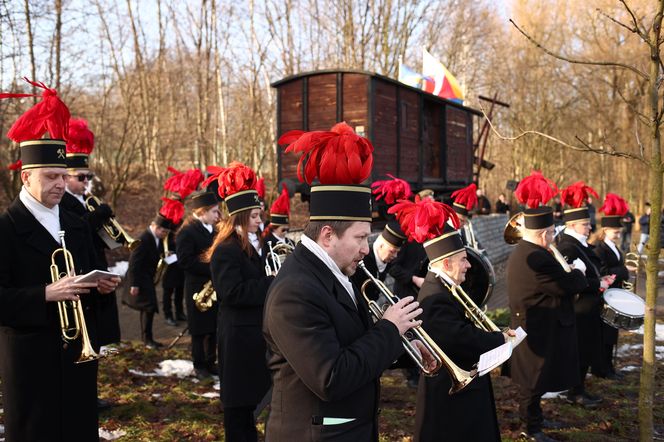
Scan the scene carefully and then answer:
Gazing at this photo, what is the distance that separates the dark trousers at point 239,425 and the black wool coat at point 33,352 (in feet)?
3.45

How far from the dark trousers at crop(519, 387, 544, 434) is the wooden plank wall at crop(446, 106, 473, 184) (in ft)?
51.4

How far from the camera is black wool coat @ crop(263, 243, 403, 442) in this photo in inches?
92.4

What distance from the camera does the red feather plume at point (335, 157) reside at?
8.86 feet

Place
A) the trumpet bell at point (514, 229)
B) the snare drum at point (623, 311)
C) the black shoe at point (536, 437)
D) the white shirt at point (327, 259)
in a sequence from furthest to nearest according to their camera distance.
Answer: the snare drum at point (623, 311), the trumpet bell at point (514, 229), the black shoe at point (536, 437), the white shirt at point (327, 259)

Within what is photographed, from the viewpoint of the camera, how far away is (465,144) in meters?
22.0

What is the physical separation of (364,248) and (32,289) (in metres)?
2.09

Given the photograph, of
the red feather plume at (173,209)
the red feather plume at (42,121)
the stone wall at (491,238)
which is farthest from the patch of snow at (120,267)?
the red feather plume at (42,121)

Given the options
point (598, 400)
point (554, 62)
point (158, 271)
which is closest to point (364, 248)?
point (598, 400)

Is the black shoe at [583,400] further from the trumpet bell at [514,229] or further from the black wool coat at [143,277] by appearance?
the black wool coat at [143,277]

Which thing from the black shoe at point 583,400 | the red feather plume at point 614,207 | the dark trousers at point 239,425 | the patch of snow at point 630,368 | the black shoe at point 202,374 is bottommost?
the patch of snow at point 630,368

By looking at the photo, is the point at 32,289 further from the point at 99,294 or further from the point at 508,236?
the point at 508,236

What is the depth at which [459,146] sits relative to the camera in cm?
2141

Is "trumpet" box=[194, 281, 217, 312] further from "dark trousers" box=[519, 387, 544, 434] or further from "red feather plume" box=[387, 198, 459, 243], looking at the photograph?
"dark trousers" box=[519, 387, 544, 434]

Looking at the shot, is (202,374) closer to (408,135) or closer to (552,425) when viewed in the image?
(552,425)
